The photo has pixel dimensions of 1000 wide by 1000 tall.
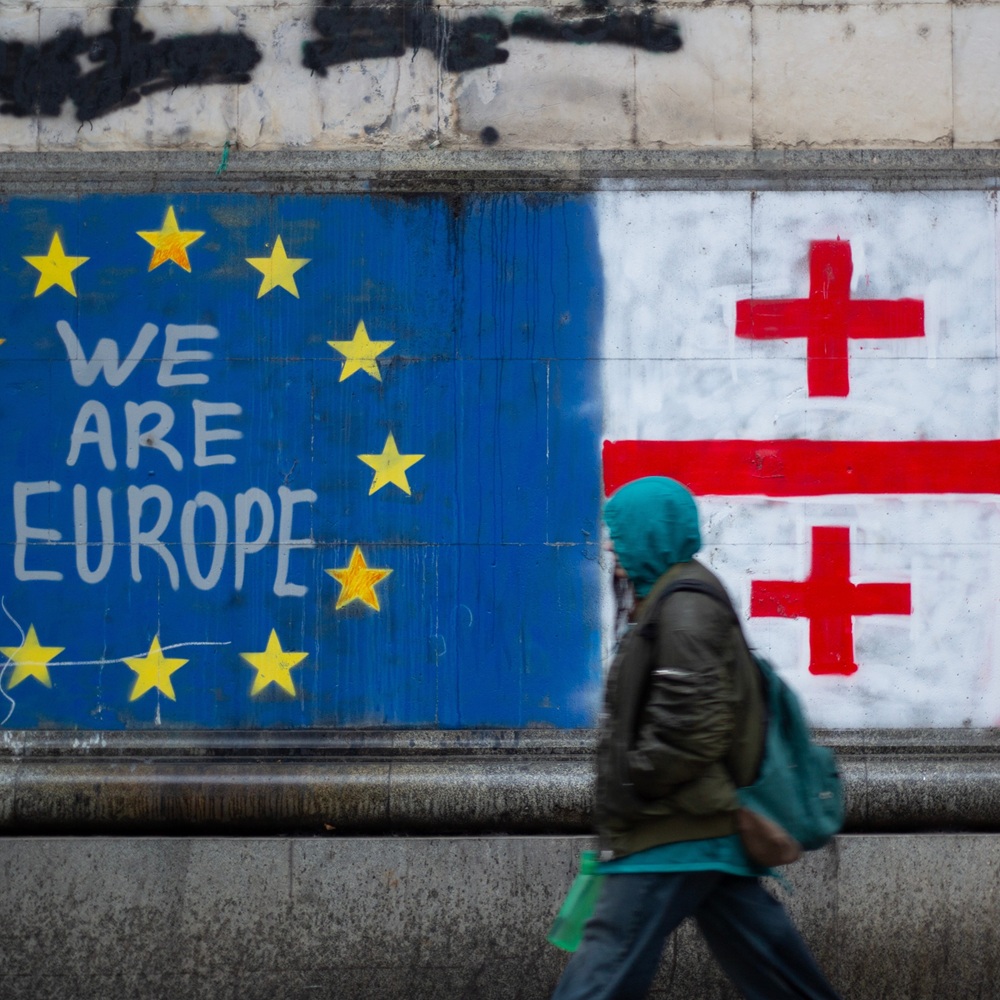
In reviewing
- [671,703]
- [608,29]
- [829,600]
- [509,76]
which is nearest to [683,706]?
[671,703]

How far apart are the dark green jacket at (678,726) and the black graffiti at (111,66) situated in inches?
128

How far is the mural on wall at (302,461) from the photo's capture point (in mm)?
4879

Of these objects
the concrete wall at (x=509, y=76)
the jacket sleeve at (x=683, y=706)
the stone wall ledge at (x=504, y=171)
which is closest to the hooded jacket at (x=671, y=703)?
the jacket sleeve at (x=683, y=706)

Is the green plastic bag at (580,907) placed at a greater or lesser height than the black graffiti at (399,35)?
lesser

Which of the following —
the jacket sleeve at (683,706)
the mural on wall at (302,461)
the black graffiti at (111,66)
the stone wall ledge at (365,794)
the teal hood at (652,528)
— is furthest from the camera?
the black graffiti at (111,66)

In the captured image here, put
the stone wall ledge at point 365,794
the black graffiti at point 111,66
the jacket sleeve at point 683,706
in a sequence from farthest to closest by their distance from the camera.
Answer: the black graffiti at point 111,66 → the stone wall ledge at point 365,794 → the jacket sleeve at point 683,706

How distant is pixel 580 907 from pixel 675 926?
0.72 feet

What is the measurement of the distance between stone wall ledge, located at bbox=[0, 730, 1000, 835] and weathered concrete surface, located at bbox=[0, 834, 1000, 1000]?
98mm

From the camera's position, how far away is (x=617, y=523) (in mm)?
2879

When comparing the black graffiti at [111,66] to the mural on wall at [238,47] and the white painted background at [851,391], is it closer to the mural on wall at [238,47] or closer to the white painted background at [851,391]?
the mural on wall at [238,47]

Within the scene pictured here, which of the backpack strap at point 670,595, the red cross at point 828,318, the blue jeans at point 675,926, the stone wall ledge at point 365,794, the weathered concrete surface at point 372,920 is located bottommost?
the weathered concrete surface at point 372,920

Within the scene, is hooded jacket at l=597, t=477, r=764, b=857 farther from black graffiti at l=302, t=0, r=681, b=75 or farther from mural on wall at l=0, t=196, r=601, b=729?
black graffiti at l=302, t=0, r=681, b=75

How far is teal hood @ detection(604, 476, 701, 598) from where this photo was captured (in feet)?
9.33

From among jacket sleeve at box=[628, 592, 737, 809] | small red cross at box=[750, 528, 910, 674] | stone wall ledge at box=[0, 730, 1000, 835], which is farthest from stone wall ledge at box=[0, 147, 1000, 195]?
jacket sleeve at box=[628, 592, 737, 809]
